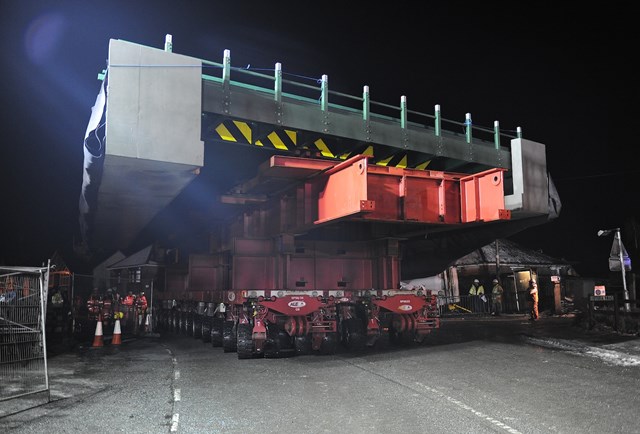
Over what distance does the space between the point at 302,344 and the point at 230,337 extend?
5.85 ft

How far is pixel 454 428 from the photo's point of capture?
5.25m

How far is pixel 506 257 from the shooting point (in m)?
29.2

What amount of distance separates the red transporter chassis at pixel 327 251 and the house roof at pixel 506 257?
16.3 meters

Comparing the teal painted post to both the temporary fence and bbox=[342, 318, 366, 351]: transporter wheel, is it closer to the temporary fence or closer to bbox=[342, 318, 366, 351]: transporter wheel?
the temporary fence

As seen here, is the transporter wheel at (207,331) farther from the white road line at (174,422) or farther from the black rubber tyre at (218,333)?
the white road line at (174,422)

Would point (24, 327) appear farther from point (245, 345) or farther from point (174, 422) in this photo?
point (245, 345)

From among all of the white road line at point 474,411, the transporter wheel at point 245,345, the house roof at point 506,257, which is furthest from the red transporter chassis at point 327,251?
the house roof at point 506,257

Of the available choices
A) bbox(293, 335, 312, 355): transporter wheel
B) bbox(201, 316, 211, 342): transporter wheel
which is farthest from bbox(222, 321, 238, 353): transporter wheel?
bbox(201, 316, 211, 342): transporter wheel

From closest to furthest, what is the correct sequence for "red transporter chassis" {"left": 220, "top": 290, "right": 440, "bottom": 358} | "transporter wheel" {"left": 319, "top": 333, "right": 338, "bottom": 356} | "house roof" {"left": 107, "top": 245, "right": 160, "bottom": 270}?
"red transporter chassis" {"left": 220, "top": 290, "right": 440, "bottom": 358} < "transporter wheel" {"left": 319, "top": 333, "right": 338, "bottom": 356} < "house roof" {"left": 107, "top": 245, "right": 160, "bottom": 270}

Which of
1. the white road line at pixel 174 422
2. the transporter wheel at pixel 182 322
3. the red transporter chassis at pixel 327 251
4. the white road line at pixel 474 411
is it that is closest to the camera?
the white road line at pixel 474 411

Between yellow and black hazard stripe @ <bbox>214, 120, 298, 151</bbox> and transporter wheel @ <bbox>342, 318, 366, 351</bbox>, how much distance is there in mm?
4247

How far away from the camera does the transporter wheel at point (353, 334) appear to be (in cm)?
1170

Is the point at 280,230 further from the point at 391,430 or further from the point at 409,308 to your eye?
the point at 391,430

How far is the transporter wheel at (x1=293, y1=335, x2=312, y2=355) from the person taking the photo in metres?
10.9
